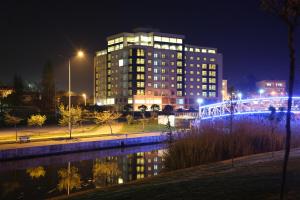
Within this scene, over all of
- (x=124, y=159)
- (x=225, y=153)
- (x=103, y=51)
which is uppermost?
(x=103, y=51)

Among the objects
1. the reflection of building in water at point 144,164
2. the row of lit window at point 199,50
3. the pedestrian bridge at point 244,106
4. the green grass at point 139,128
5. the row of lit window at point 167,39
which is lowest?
the reflection of building in water at point 144,164

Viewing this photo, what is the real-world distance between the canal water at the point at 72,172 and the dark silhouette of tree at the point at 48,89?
41248 millimetres

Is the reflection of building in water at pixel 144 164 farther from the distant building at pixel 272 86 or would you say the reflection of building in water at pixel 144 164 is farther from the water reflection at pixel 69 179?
the distant building at pixel 272 86

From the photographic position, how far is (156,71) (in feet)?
406

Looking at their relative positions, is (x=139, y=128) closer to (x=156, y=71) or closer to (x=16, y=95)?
(x=16, y=95)

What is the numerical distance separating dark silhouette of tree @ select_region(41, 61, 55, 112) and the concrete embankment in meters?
36.4

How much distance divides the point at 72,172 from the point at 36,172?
7.57 feet

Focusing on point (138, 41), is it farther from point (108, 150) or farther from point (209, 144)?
point (209, 144)

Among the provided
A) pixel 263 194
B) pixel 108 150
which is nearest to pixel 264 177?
pixel 263 194

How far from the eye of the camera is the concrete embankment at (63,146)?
28344 millimetres

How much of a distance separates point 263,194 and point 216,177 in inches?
134

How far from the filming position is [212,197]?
8383mm

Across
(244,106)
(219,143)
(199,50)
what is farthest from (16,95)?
(199,50)

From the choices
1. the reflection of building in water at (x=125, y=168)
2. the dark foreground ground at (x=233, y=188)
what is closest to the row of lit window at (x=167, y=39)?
the reflection of building in water at (x=125, y=168)
